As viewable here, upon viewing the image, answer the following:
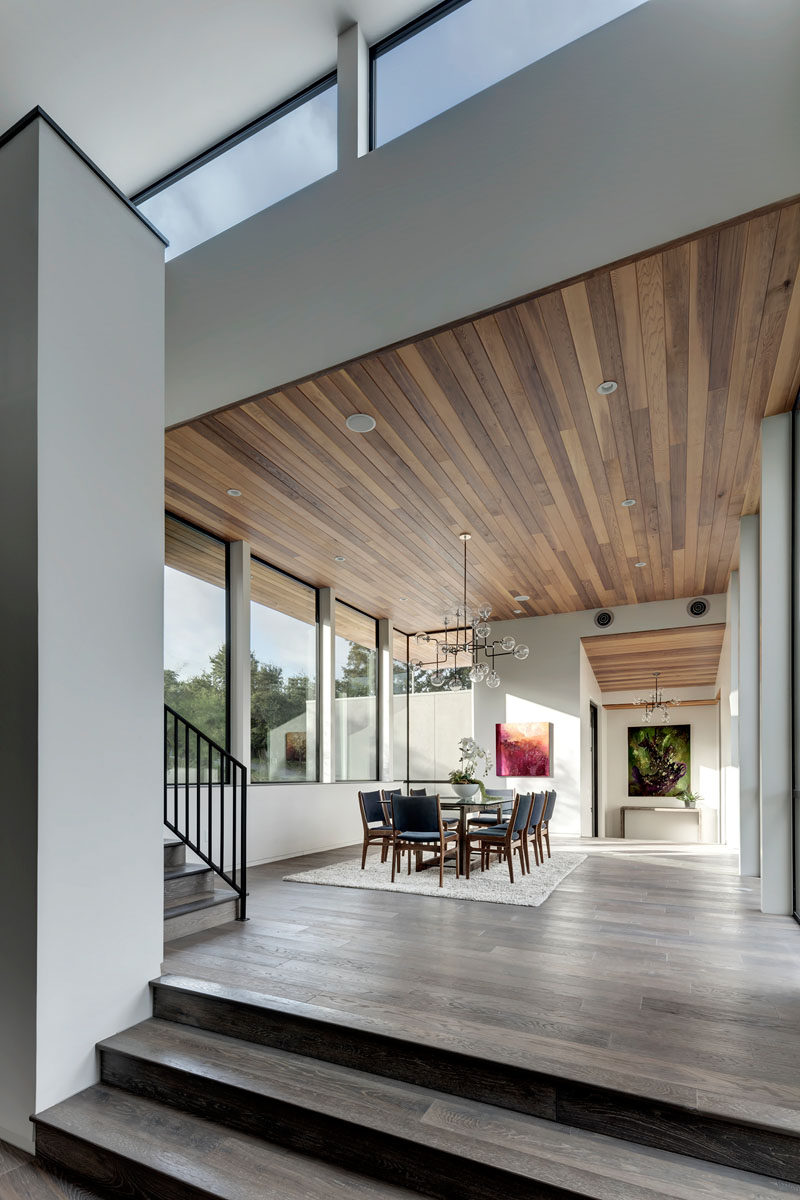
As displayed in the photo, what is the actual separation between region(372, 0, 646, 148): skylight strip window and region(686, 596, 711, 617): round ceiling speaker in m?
7.31

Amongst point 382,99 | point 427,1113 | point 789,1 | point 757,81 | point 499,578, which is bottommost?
point 427,1113

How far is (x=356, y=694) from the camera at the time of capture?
1004 centimetres

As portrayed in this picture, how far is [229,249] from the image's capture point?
474 centimetres

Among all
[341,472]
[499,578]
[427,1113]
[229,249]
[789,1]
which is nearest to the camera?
[427,1113]

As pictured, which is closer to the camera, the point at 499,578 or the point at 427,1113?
the point at 427,1113

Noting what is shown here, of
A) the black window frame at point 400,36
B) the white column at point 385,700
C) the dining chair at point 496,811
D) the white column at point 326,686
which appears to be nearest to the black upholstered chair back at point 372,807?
the dining chair at point 496,811

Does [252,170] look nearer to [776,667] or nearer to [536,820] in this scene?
[776,667]

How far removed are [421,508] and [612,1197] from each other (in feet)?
16.3

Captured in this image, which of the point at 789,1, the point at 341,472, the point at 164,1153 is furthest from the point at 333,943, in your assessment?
the point at 789,1

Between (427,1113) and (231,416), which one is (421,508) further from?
(427,1113)

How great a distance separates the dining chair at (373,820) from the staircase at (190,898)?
1816 millimetres

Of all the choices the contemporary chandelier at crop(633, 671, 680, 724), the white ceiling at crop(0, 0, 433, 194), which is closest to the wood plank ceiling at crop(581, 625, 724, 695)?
the contemporary chandelier at crop(633, 671, 680, 724)

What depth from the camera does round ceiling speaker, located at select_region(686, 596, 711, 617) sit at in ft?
31.3

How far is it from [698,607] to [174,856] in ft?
24.6
